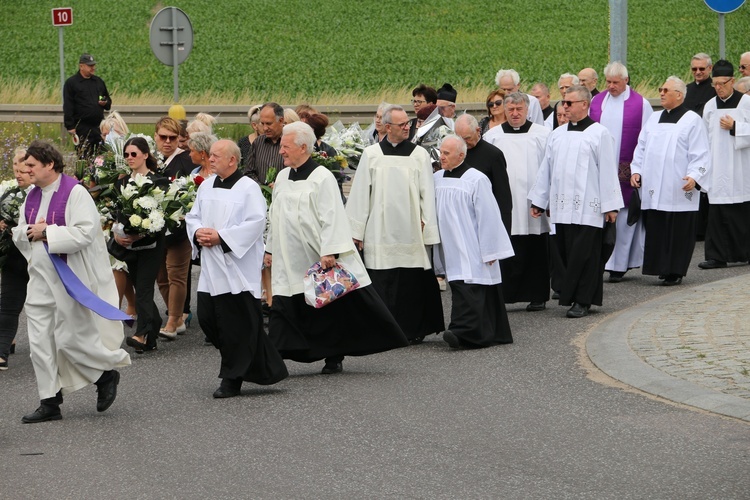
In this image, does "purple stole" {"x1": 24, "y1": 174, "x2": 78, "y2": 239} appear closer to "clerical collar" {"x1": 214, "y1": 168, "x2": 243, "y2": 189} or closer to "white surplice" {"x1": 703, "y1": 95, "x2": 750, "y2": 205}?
"clerical collar" {"x1": 214, "y1": 168, "x2": 243, "y2": 189}

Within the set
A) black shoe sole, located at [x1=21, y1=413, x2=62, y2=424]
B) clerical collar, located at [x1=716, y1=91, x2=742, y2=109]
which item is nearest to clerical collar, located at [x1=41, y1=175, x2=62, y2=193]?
black shoe sole, located at [x1=21, y1=413, x2=62, y2=424]

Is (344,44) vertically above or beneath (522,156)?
above

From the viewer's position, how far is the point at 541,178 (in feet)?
45.0

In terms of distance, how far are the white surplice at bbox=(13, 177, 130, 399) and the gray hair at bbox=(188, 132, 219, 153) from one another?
10.1 feet

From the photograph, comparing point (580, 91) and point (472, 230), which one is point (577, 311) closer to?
point (472, 230)

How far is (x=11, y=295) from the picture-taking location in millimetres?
11648

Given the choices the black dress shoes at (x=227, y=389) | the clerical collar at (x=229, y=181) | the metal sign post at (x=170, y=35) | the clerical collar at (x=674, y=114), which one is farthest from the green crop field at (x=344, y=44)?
the black dress shoes at (x=227, y=389)

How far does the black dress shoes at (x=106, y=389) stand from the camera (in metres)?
9.52

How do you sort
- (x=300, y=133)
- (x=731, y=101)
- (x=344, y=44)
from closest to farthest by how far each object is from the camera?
(x=300, y=133), (x=731, y=101), (x=344, y=44)

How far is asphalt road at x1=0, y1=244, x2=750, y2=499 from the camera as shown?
7.41 meters

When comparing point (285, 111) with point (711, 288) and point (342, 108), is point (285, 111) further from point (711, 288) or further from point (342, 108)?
point (342, 108)

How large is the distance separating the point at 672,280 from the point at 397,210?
13.5ft

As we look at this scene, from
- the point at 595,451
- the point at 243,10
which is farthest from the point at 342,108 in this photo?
the point at 243,10

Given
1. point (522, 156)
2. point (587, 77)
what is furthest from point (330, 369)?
point (587, 77)
